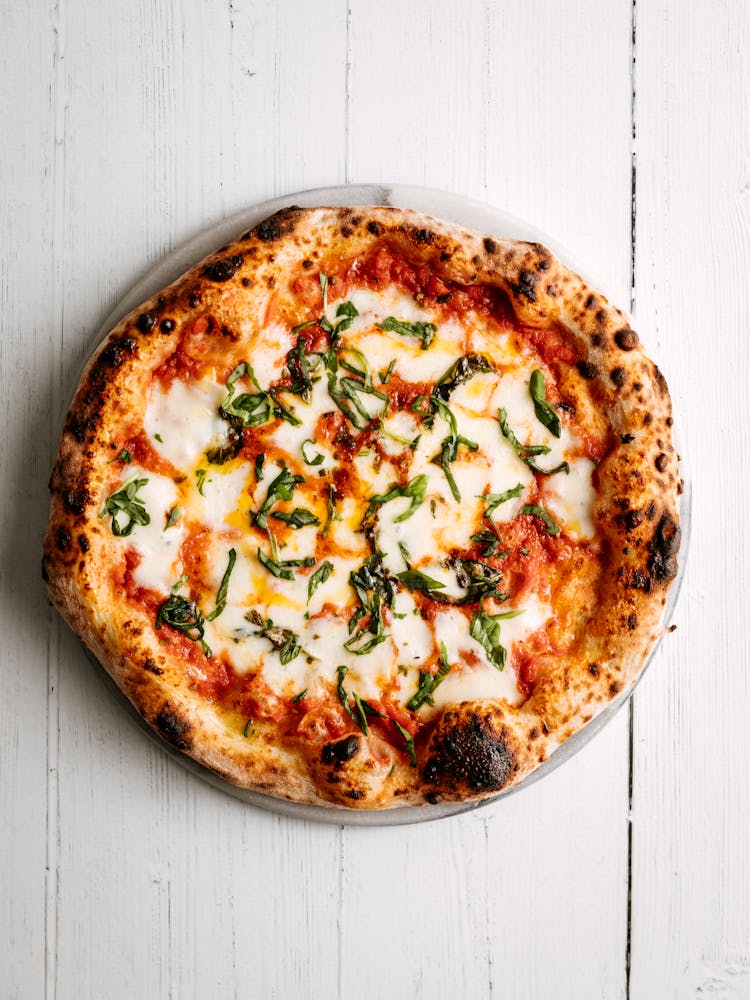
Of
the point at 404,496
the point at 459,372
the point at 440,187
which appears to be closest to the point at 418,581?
the point at 404,496

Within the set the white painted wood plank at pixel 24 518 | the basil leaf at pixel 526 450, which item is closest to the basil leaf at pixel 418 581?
the basil leaf at pixel 526 450

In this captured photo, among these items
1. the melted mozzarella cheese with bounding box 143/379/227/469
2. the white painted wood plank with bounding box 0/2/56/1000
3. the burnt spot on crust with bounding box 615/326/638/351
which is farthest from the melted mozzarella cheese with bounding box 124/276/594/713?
the white painted wood plank with bounding box 0/2/56/1000

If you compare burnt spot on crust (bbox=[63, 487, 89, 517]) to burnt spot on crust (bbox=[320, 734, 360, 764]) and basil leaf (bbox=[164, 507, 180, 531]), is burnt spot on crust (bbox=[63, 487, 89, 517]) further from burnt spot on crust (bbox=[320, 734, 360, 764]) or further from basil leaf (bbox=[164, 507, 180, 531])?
burnt spot on crust (bbox=[320, 734, 360, 764])

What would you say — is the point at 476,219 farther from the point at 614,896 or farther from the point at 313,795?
the point at 614,896

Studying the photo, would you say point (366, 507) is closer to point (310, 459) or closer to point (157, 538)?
point (310, 459)

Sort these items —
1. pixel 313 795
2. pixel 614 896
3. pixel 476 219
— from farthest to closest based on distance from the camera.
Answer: pixel 614 896, pixel 476 219, pixel 313 795

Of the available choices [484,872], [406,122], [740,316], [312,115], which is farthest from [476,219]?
[484,872]
